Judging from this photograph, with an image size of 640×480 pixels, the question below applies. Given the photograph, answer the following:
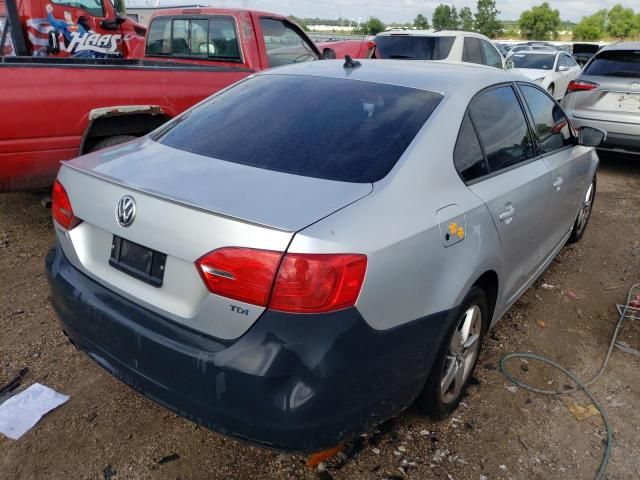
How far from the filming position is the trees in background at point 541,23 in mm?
88625

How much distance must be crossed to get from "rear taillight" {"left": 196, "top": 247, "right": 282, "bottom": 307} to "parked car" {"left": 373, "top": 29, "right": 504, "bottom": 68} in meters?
7.92

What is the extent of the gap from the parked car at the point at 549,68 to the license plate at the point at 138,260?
458 inches

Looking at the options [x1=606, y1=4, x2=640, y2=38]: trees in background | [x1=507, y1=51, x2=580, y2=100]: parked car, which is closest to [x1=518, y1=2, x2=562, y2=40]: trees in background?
[x1=606, y1=4, x2=640, y2=38]: trees in background

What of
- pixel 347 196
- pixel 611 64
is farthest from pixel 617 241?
pixel 347 196

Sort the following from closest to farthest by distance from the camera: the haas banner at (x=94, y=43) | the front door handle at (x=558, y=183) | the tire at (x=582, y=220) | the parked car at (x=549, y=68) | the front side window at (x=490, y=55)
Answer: the front door handle at (x=558, y=183) → the tire at (x=582, y=220) → the haas banner at (x=94, y=43) → the front side window at (x=490, y=55) → the parked car at (x=549, y=68)

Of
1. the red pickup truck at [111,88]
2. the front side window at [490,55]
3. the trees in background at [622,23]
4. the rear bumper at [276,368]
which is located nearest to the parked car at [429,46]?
the front side window at [490,55]

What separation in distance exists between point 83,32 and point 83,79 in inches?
132

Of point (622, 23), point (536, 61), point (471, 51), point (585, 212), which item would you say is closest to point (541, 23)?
point (622, 23)

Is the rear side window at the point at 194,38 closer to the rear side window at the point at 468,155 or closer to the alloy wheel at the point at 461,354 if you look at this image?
the rear side window at the point at 468,155

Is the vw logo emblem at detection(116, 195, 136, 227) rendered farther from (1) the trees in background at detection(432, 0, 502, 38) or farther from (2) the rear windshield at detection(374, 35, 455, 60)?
(1) the trees in background at detection(432, 0, 502, 38)

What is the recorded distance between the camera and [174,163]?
2.31 metres

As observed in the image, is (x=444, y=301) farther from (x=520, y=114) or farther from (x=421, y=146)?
(x=520, y=114)

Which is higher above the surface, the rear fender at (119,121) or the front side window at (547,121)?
the front side window at (547,121)

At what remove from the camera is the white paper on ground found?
8.34ft
